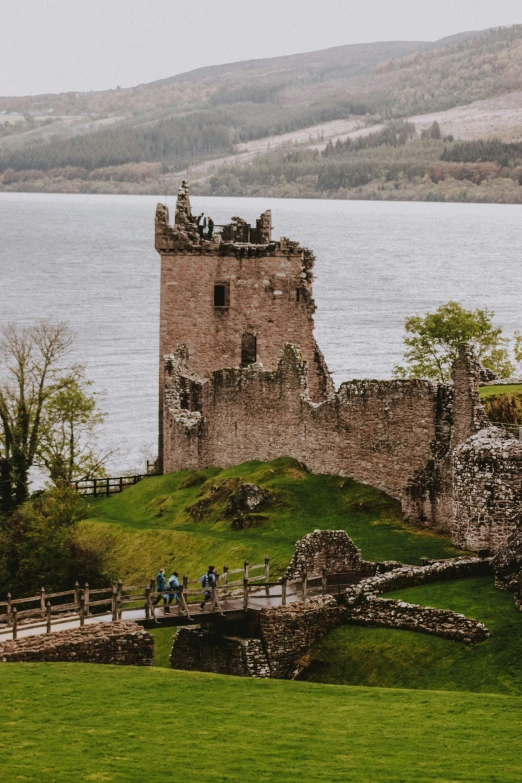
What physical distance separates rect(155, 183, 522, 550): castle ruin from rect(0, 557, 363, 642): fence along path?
5.41 metres

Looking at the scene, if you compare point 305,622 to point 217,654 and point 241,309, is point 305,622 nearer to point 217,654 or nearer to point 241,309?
point 217,654

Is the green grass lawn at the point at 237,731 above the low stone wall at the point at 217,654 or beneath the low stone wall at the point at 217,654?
above

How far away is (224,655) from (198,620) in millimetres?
1184

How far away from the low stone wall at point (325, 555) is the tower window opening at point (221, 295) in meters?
23.3

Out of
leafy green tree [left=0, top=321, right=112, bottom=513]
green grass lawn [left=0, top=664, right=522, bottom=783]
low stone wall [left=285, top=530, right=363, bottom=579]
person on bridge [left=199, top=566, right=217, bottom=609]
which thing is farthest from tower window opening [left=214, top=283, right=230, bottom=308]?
green grass lawn [left=0, top=664, right=522, bottom=783]

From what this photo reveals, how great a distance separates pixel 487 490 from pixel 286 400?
13471 mm

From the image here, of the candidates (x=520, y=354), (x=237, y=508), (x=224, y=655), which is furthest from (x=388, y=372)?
(x=224, y=655)

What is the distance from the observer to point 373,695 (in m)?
33.1

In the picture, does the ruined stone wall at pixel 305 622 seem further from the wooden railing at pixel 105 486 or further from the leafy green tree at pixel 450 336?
the leafy green tree at pixel 450 336

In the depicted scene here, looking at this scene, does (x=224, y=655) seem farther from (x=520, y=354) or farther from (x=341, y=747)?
(x=520, y=354)

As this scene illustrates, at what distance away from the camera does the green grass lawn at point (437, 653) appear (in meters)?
34.2

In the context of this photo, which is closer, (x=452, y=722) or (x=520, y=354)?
(x=452, y=722)

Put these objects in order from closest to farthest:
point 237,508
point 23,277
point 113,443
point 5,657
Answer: point 5,657
point 237,508
point 113,443
point 23,277

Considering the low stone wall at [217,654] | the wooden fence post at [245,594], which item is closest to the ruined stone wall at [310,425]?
the wooden fence post at [245,594]
